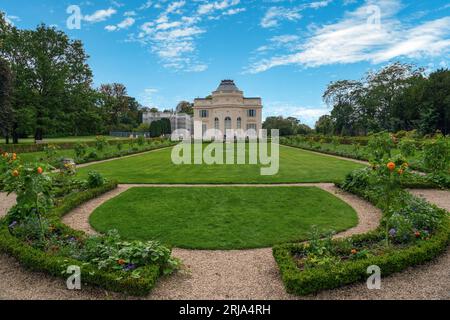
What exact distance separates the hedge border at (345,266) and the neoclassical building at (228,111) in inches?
2144

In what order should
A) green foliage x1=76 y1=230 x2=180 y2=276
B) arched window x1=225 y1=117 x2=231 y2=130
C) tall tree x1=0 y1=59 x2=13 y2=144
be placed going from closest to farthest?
green foliage x1=76 y1=230 x2=180 y2=276
tall tree x1=0 y1=59 x2=13 y2=144
arched window x1=225 y1=117 x2=231 y2=130

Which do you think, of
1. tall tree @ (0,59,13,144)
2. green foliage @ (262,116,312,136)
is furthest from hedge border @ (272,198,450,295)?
green foliage @ (262,116,312,136)

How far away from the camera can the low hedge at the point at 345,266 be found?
3.85 metres

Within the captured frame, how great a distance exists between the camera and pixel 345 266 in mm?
4055

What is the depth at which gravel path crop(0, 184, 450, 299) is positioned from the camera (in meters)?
3.86

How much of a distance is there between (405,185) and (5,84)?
76.5 ft

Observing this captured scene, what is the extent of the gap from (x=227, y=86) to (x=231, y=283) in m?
59.6

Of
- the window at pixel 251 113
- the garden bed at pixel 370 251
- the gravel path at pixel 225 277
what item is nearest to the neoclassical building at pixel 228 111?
the window at pixel 251 113

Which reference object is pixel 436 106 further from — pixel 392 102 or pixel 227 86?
pixel 227 86

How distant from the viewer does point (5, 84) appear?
20.1 meters

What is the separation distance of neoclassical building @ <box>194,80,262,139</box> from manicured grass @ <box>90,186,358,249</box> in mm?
49820

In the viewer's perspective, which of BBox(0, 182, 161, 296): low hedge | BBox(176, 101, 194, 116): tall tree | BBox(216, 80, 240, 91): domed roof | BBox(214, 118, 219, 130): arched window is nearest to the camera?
BBox(0, 182, 161, 296): low hedge

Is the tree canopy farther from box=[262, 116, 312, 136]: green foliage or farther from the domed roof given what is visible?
the domed roof

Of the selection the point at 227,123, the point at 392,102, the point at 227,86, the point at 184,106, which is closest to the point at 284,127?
the point at 227,123
